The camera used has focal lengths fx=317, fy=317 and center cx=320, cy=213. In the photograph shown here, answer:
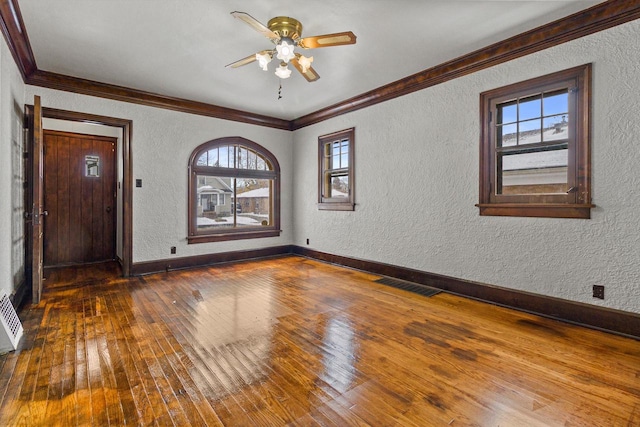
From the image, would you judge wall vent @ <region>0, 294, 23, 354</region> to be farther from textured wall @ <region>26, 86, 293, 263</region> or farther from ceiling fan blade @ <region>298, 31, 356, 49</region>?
ceiling fan blade @ <region>298, 31, 356, 49</region>

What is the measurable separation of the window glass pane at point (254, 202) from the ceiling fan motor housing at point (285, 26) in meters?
3.47

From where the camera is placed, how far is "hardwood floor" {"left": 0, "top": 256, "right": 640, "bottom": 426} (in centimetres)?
167

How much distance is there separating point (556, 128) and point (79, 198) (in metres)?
7.09

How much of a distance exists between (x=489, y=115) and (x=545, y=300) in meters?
2.02

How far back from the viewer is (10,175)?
10.6ft

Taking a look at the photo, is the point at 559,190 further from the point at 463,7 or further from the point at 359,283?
the point at 359,283

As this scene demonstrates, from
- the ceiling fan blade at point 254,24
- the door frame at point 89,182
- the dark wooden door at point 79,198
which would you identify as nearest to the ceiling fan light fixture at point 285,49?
the ceiling fan blade at point 254,24

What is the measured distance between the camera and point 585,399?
1788 mm

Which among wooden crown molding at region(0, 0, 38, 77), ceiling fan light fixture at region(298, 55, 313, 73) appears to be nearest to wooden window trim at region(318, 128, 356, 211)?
ceiling fan light fixture at region(298, 55, 313, 73)

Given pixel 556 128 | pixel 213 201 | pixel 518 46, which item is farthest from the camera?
pixel 213 201

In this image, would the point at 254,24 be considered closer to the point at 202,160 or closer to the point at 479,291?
the point at 202,160

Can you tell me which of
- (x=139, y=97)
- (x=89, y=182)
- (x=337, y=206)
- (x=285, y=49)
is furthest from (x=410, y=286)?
(x=89, y=182)

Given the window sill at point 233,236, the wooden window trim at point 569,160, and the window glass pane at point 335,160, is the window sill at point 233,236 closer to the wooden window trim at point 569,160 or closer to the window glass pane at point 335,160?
the window glass pane at point 335,160

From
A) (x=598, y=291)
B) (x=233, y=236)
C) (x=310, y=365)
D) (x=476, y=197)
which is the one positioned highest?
(x=476, y=197)
